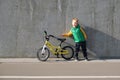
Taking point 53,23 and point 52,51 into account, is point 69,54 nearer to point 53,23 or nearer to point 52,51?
point 52,51

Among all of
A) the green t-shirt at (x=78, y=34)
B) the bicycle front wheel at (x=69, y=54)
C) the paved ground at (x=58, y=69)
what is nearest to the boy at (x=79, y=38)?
the green t-shirt at (x=78, y=34)

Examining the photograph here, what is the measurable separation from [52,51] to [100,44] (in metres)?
1.89

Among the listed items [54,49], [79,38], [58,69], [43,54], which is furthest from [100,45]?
[58,69]

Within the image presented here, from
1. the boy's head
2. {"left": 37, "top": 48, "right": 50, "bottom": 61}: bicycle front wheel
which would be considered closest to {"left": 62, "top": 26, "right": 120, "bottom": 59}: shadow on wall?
the boy's head

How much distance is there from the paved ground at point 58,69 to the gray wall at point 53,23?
669 mm

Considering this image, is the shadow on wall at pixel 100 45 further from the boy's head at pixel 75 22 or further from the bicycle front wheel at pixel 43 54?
the bicycle front wheel at pixel 43 54

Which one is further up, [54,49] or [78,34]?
[78,34]

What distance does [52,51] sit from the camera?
15992 mm

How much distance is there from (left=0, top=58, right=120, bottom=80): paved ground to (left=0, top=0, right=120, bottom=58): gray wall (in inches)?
26.3

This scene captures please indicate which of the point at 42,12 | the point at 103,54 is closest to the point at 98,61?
the point at 103,54

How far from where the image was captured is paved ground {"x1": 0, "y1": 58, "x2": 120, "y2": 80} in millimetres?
11898

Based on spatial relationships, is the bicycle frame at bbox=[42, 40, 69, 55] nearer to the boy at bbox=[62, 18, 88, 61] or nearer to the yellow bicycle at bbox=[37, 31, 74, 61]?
the yellow bicycle at bbox=[37, 31, 74, 61]

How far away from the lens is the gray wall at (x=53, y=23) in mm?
16141

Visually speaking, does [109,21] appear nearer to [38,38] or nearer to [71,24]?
[71,24]
